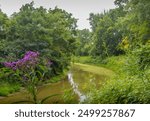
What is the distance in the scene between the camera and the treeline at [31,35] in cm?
1230

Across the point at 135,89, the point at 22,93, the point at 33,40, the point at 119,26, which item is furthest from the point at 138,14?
the point at 135,89

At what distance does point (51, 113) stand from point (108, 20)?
11.0 metres

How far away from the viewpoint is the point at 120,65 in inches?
257

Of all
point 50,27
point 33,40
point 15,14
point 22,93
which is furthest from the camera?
point 50,27

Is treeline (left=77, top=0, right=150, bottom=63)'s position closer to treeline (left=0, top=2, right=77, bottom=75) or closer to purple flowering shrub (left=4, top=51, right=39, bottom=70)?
treeline (left=0, top=2, right=77, bottom=75)

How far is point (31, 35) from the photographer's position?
1268cm

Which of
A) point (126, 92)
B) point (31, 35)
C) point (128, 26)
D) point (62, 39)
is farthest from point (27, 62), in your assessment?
point (62, 39)

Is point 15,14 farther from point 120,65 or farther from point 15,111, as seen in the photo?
point 15,111

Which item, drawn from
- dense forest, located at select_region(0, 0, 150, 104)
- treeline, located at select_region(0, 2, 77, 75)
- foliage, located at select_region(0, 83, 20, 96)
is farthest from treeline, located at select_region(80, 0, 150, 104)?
foliage, located at select_region(0, 83, 20, 96)

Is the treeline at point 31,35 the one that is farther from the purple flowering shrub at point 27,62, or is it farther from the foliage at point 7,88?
the purple flowering shrub at point 27,62

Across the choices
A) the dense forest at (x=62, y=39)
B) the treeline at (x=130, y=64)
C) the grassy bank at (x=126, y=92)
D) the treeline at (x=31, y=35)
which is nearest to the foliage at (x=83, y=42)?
the dense forest at (x=62, y=39)

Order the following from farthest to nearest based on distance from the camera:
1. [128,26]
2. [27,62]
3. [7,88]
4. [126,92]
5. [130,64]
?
[128,26] < [7,88] < [130,64] < [126,92] < [27,62]

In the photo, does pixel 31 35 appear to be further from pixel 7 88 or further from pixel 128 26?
pixel 128 26

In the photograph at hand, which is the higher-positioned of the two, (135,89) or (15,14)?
(15,14)
